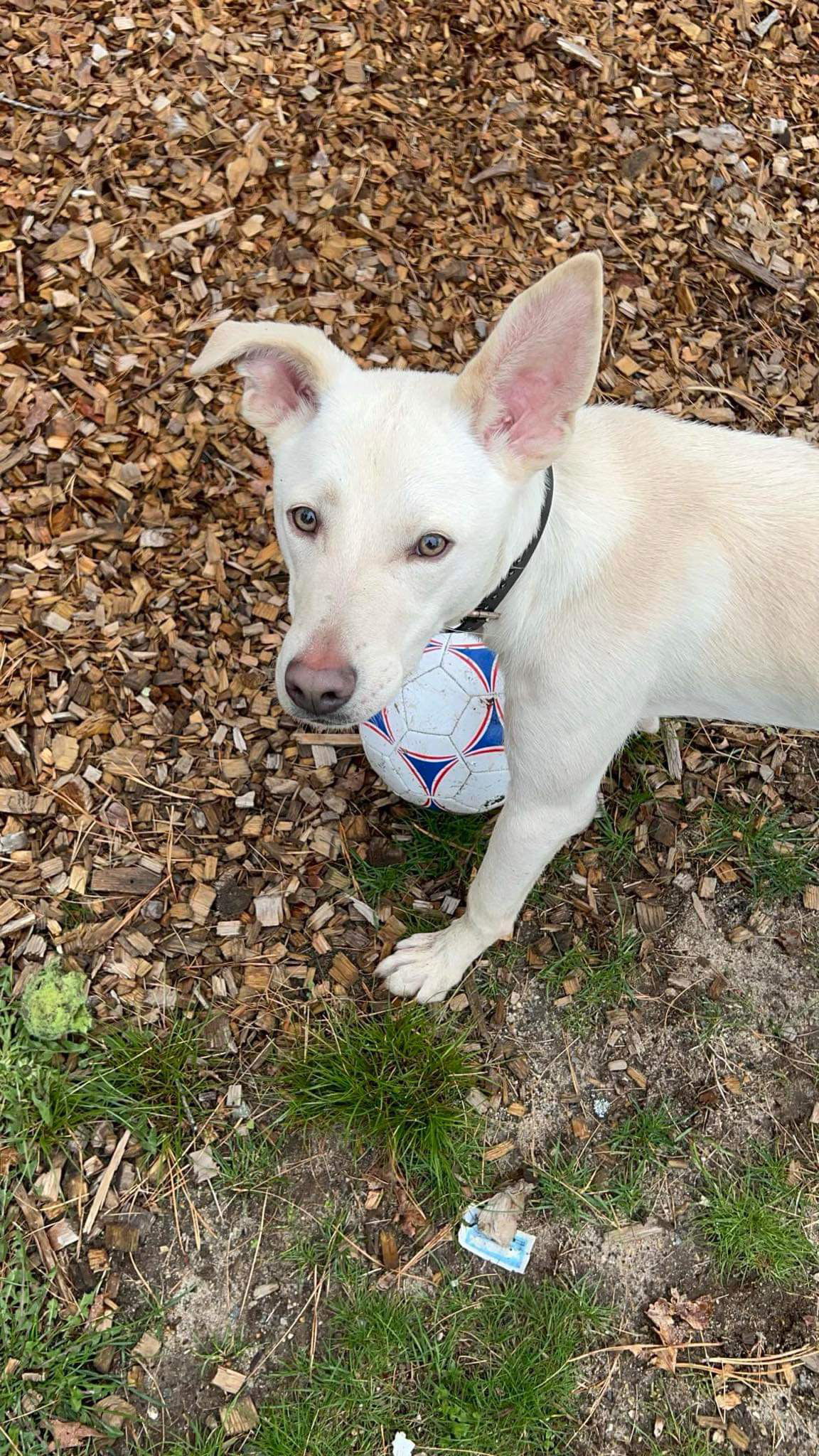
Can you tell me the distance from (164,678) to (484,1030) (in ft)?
5.77

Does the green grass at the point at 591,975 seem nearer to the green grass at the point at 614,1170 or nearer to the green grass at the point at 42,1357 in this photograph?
the green grass at the point at 614,1170

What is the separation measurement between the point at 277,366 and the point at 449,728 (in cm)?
131

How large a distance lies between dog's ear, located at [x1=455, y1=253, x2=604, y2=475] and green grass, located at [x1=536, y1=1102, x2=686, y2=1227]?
7.72 feet

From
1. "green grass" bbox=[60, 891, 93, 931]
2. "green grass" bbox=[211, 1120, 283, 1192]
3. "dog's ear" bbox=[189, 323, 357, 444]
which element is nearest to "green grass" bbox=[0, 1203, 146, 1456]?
"green grass" bbox=[211, 1120, 283, 1192]

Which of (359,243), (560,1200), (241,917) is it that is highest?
(359,243)

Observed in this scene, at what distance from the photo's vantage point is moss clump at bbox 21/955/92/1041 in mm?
3227

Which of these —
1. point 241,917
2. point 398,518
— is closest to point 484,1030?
point 241,917

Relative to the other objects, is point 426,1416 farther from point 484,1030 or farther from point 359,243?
point 359,243

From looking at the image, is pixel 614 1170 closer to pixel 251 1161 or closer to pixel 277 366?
pixel 251 1161

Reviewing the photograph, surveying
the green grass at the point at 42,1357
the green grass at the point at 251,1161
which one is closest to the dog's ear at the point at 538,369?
the green grass at the point at 251,1161

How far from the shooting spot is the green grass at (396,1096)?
3.26 metres

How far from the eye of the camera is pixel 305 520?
2.23m

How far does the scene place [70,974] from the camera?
3.32 meters

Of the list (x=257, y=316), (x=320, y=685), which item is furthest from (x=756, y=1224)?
(x=257, y=316)
